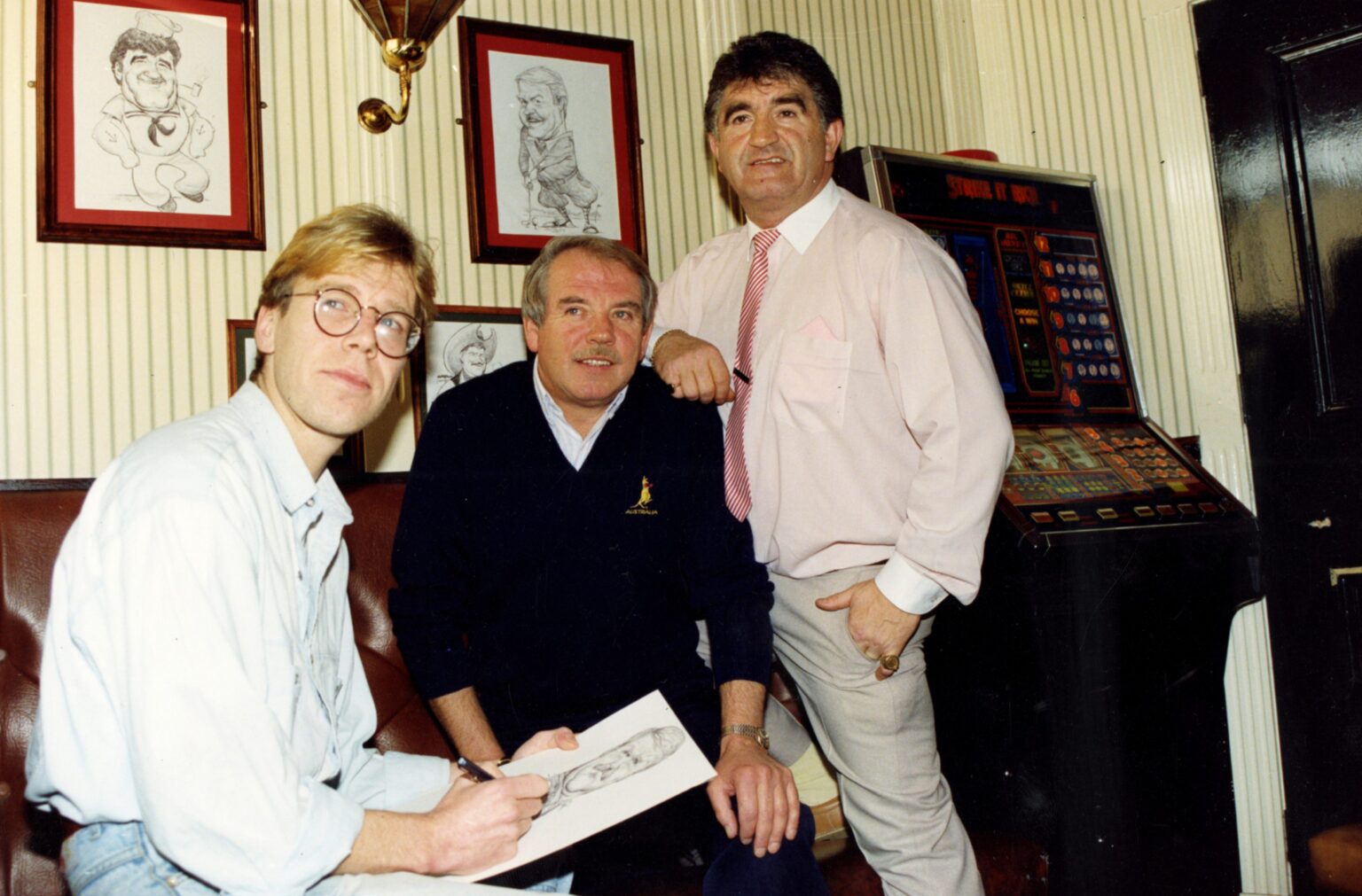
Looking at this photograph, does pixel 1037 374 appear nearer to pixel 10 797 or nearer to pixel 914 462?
pixel 914 462

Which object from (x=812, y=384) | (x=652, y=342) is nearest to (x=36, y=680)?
(x=652, y=342)

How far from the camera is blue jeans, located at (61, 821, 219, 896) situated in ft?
3.84

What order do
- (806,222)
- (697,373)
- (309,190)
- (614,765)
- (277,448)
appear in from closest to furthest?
(277,448)
(614,765)
(697,373)
(806,222)
(309,190)

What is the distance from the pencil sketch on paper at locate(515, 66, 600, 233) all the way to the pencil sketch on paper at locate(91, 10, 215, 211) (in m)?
0.77

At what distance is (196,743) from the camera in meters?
1.07

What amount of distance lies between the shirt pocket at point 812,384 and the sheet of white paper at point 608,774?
62cm

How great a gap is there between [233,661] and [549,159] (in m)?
1.96

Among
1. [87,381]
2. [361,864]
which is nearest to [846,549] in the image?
[361,864]

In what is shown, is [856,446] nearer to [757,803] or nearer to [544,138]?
[757,803]

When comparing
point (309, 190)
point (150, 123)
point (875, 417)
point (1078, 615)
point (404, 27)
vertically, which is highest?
point (404, 27)

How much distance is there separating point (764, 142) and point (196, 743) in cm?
156

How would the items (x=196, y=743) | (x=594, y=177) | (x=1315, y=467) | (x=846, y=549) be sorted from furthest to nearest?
(x=594, y=177), (x=1315, y=467), (x=846, y=549), (x=196, y=743)

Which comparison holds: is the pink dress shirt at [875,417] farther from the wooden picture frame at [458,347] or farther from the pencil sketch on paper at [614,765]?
the wooden picture frame at [458,347]

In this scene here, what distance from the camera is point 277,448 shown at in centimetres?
138
